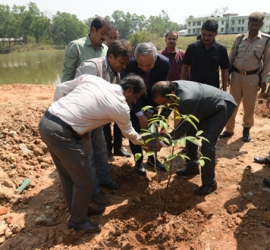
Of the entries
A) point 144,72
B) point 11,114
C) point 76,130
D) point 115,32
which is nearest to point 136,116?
point 144,72

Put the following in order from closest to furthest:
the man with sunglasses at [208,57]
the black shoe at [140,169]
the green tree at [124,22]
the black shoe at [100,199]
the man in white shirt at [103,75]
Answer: the man in white shirt at [103,75] → the black shoe at [100,199] → the black shoe at [140,169] → the man with sunglasses at [208,57] → the green tree at [124,22]

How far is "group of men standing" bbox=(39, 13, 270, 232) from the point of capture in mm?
1934

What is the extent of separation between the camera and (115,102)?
1.91 m

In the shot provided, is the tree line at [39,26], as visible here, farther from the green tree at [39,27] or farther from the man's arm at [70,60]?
the man's arm at [70,60]

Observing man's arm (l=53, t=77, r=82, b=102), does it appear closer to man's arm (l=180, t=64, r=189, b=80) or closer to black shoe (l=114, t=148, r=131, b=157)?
black shoe (l=114, t=148, r=131, b=157)

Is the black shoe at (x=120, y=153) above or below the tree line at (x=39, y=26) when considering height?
below

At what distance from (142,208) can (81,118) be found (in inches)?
50.9

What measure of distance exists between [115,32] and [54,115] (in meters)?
2.43

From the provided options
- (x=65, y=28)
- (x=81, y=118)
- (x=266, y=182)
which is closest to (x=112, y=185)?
(x=81, y=118)

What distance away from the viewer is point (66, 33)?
4931 centimetres

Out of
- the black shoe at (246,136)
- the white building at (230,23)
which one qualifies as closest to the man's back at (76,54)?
the black shoe at (246,136)

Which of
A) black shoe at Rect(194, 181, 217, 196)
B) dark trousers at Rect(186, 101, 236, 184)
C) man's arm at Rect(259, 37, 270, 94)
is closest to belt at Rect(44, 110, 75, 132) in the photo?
dark trousers at Rect(186, 101, 236, 184)

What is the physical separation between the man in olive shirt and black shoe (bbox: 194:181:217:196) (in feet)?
6.65

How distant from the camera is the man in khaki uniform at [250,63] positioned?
3621 mm
